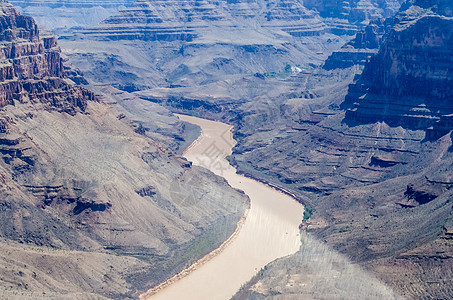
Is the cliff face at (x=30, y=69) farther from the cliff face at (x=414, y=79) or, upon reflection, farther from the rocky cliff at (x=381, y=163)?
the cliff face at (x=414, y=79)

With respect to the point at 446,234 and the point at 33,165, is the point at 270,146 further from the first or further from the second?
the point at 446,234

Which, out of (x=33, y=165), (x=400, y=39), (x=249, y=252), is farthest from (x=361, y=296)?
(x=400, y=39)

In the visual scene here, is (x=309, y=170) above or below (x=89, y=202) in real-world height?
below

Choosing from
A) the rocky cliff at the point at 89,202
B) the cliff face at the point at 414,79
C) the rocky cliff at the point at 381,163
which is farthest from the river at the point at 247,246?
the cliff face at the point at 414,79

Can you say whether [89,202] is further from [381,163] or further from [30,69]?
[30,69]

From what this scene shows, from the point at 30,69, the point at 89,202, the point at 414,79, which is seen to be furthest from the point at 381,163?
the point at 30,69
